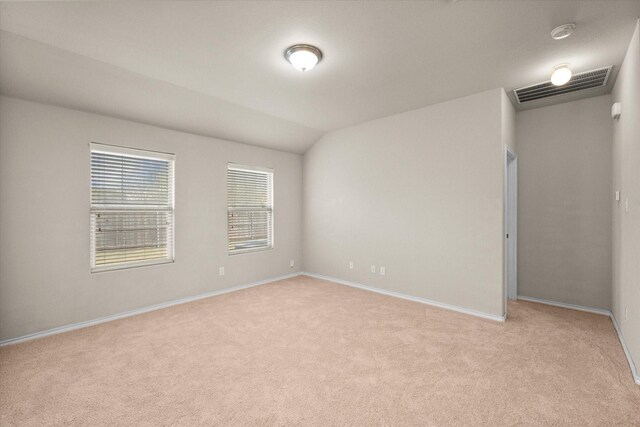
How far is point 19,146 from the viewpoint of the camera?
114 inches

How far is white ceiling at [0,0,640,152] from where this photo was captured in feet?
6.64

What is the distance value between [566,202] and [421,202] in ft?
6.17

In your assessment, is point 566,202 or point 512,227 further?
point 512,227

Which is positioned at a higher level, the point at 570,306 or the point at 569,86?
the point at 569,86

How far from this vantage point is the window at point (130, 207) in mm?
3438

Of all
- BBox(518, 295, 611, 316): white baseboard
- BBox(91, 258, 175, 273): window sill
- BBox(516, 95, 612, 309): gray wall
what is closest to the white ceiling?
BBox(516, 95, 612, 309): gray wall

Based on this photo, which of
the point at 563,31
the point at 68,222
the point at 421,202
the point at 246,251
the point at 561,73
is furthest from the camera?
the point at 246,251

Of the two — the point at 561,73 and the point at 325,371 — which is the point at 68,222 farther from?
the point at 561,73

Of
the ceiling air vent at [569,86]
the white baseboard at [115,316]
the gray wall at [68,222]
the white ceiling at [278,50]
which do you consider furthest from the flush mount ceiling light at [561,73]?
the white baseboard at [115,316]

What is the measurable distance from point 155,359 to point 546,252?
16.0ft

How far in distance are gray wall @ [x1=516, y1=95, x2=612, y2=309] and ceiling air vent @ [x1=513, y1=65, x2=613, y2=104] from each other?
492mm

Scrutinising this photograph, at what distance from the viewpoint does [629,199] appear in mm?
2531

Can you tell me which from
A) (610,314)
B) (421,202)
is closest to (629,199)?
(610,314)

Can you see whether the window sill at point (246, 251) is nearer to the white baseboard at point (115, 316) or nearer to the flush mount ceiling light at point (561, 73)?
the white baseboard at point (115, 316)
